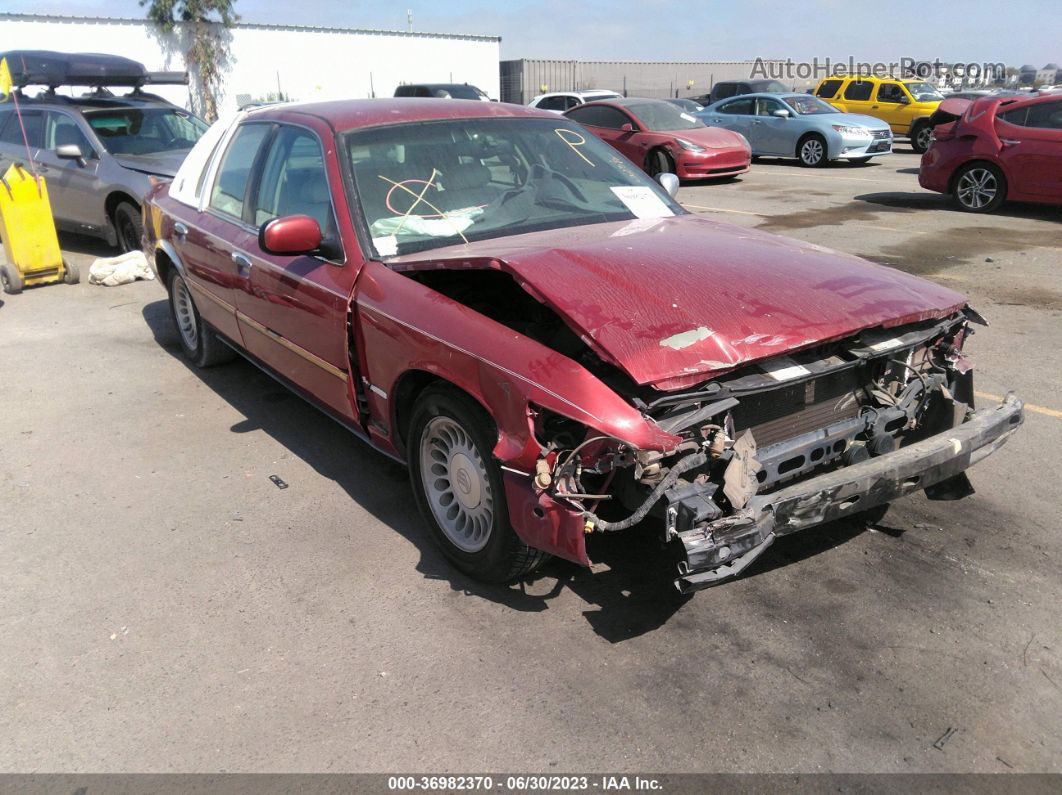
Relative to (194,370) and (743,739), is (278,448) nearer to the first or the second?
(194,370)

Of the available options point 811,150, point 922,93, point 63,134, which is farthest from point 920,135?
point 63,134

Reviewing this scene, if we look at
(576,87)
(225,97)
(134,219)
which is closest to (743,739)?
(134,219)

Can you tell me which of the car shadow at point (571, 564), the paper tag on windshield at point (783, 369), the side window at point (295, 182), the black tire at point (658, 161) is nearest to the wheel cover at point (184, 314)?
the car shadow at point (571, 564)

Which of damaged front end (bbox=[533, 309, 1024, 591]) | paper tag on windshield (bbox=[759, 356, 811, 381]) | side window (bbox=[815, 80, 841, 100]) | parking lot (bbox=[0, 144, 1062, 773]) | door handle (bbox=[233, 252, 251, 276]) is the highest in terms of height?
side window (bbox=[815, 80, 841, 100])

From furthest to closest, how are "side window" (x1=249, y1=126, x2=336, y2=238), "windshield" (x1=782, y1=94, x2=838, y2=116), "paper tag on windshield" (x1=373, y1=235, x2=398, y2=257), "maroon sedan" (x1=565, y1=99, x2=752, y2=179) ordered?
1. "windshield" (x1=782, y1=94, x2=838, y2=116)
2. "maroon sedan" (x1=565, y1=99, x2=752, y2=179)
3. "side window" (x1=249, y1=126, x2=336, y2=238)
4. "paper tag on windshield" (x1=373, y1=235, x2=398, y2=257)

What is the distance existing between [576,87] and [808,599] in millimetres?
45698

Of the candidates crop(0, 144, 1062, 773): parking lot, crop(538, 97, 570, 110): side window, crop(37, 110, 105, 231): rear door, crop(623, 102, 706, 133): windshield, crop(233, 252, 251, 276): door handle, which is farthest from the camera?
crop(538, 97, 570, 110): side window

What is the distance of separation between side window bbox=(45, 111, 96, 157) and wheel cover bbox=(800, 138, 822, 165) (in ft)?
44.7

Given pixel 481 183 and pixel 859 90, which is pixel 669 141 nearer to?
pixel 859 90

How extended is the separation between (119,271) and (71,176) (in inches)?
71.5

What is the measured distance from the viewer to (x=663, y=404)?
2881mm

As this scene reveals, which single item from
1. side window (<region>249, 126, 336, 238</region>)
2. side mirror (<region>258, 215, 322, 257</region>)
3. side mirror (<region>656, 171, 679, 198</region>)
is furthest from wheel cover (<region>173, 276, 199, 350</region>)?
side mirror (<region>656, 171, 679, 198</region>)

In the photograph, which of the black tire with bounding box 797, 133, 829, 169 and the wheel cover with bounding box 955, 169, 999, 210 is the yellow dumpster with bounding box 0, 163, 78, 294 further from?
the black tire with bounding box 797, 133, 829, 169

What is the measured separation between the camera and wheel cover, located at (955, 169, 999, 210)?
1180cm
